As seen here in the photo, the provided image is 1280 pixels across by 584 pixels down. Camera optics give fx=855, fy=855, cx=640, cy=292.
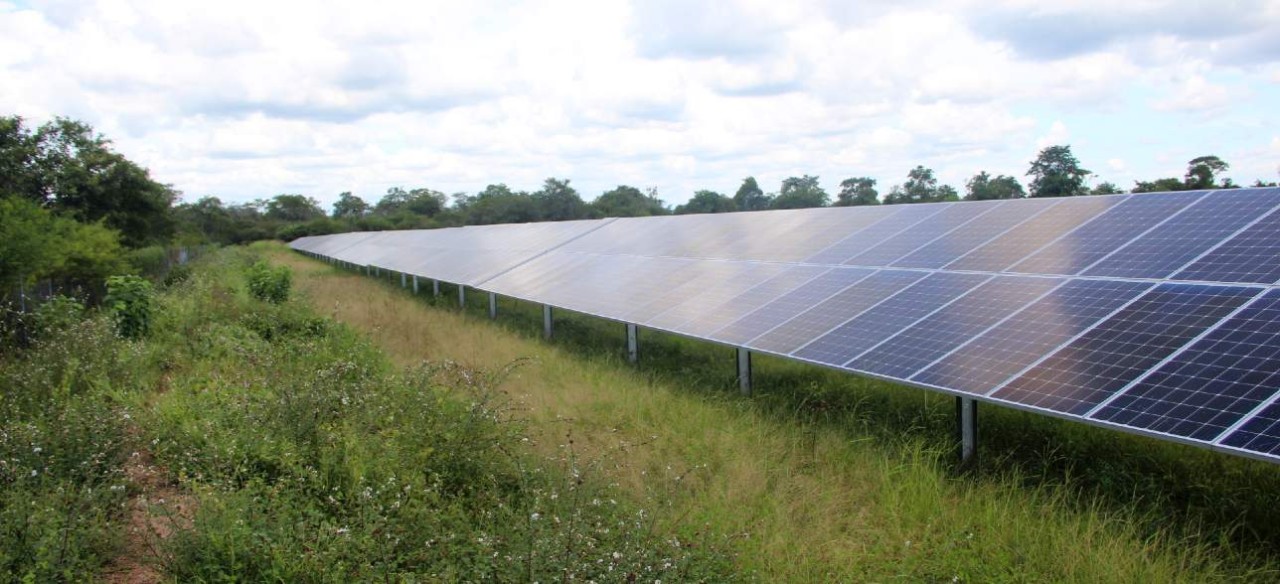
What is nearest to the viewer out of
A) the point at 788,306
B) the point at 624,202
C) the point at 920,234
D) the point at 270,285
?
the point at 788,306

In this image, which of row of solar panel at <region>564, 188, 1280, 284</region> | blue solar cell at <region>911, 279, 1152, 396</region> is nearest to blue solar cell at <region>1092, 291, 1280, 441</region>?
blue solar cell at <region>911, 279, 1152, 396</region>

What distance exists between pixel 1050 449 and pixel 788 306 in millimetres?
3246

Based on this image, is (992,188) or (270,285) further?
(992,188)

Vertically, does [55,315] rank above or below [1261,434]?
above

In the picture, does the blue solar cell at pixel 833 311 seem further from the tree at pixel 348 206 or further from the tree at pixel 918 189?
the tree at pixel 348 206

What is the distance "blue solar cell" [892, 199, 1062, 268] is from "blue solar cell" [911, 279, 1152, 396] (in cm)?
238

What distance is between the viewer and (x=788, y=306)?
9.80m

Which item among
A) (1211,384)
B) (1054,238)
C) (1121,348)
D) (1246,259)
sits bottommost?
(1211,384)

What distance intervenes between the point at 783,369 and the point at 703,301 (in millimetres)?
1426

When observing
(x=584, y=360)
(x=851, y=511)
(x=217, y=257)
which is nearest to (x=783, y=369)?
(x=584, y=360)

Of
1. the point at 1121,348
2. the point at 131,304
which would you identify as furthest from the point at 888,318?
the point at 131,304

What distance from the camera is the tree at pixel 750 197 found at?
211 ft

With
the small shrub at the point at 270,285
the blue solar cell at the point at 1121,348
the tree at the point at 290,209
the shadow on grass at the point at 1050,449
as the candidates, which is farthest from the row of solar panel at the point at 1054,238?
the tree at the point at 290,209

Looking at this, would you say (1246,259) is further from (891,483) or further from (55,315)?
(55,315)
